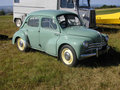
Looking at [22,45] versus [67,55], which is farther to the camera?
[22,45]

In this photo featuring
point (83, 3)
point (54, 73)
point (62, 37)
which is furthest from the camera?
point (83, 3)

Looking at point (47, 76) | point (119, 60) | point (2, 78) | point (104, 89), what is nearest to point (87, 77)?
point (104, 89)

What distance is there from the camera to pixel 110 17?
13414 mm

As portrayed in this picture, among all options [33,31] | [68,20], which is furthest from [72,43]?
[33,31]

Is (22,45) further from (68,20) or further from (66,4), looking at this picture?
(66,4)

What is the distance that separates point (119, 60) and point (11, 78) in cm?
356

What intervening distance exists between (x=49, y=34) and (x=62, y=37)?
612 millimetres

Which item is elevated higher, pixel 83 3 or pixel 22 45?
pixel 83 3

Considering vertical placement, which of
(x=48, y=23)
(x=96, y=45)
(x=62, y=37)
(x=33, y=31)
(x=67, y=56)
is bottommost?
(x=67, y=56)

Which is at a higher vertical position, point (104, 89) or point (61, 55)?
point (61, 55)

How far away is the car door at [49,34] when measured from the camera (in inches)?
202

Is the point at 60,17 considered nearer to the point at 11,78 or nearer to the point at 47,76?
the point at 47,76

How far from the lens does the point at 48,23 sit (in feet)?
18.0

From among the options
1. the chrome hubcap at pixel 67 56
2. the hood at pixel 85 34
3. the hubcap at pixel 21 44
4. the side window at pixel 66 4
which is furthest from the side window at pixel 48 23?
the side window at pixel 66 4
